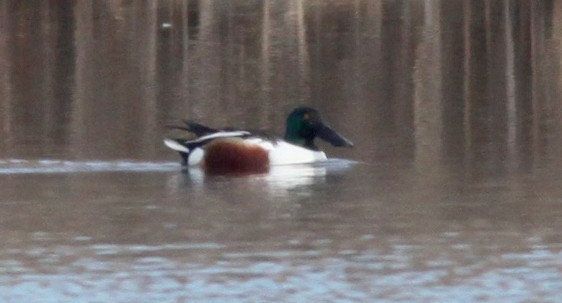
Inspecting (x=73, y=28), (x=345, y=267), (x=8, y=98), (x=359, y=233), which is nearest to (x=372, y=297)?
(x=345, y=267)

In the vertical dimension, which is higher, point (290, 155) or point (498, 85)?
point (498, 85)

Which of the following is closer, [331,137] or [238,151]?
A: [238,151]

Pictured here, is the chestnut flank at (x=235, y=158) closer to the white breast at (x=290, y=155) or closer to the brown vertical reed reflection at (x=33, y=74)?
the white breast at (x=290, y=155)

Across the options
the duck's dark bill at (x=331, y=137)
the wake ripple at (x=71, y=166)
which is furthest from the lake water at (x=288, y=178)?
the duck's dark bill at (x=331, y=137)

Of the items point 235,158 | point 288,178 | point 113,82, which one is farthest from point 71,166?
point 113,82

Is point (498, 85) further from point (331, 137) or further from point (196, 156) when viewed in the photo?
point (196, 156)

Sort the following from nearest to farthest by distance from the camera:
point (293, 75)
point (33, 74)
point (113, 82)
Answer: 1. point (113, 82)
2. point (293, 75)
3. point (33, 74)

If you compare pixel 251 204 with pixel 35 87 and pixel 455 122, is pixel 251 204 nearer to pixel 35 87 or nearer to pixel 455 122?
pixel 455 122
